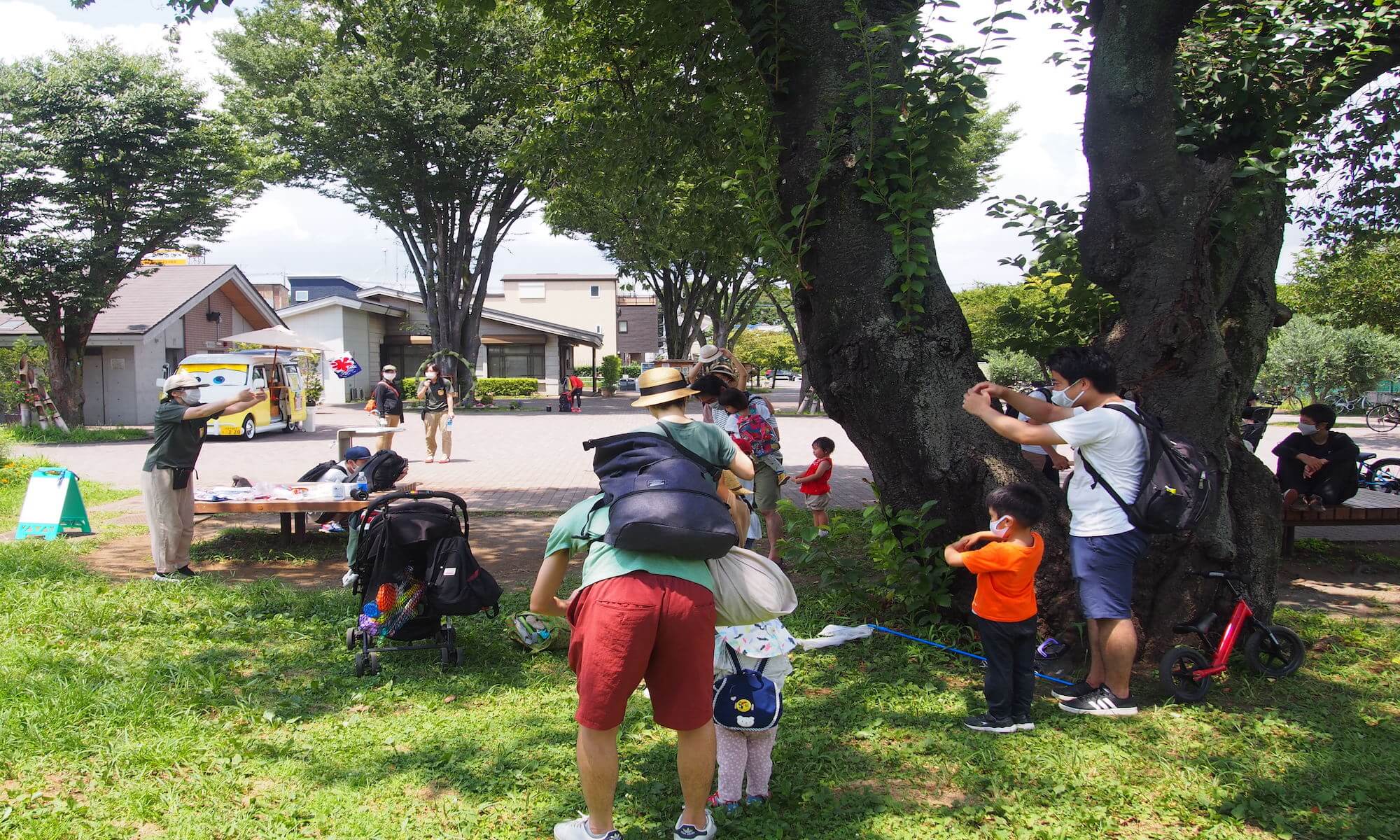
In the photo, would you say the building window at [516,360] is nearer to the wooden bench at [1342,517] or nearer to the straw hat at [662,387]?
the wooden bench at [1342,517]

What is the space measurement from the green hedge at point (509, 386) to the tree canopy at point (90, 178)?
1978cm

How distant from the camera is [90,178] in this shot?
66.9ft

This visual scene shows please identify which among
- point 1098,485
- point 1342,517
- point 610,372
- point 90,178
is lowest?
point 1342,517

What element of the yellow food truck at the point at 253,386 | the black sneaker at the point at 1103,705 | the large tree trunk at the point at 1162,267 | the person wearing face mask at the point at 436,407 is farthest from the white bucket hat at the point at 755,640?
the yellow food truck at the point at 253,386

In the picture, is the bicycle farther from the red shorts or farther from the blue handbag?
the red shorts

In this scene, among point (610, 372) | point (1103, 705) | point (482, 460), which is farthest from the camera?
point (610, 372)

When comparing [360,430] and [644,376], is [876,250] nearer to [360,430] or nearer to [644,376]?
[644,376]

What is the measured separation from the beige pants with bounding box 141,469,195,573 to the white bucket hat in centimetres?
522

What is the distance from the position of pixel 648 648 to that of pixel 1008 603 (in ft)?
6.37

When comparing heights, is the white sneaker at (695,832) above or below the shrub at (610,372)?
below

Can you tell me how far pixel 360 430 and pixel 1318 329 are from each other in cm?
3782

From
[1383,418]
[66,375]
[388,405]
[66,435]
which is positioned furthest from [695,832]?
[1383,418]

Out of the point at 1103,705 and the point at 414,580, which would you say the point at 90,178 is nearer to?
the point at 414,580

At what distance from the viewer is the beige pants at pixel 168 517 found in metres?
6.74
